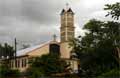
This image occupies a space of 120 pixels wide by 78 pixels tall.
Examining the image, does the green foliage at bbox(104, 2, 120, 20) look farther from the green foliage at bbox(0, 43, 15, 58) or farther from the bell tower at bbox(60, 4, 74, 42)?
the green foliage at bbox(0, 43, 15, 58)

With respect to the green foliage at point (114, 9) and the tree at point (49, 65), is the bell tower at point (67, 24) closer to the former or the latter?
the tree at point (49, 65)

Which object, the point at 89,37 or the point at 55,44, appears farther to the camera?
the point at 55,44

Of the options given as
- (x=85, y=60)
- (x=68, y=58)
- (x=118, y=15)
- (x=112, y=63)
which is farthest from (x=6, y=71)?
(x=118, y=15)

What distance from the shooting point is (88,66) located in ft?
232

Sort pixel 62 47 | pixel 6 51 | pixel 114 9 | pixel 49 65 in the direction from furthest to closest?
pixel 6 51
pixel 62 47
pixel 49 65
pixel 114 9

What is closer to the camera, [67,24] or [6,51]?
[67,24]

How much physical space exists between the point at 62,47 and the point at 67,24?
503 cm

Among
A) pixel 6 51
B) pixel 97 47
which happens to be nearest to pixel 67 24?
pixel 97 47

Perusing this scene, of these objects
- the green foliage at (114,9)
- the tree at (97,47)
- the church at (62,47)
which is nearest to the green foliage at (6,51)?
the church at (62,47)

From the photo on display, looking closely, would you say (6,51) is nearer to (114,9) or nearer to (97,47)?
(97,47)

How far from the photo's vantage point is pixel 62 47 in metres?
93.9

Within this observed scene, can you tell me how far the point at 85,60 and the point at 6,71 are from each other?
1295 centimetres

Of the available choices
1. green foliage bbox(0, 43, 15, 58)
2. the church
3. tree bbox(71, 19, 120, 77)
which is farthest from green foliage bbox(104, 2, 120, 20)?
green foliage bbox(0, 43, 15, 58)

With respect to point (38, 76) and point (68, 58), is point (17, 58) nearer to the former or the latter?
point (68, 58)
